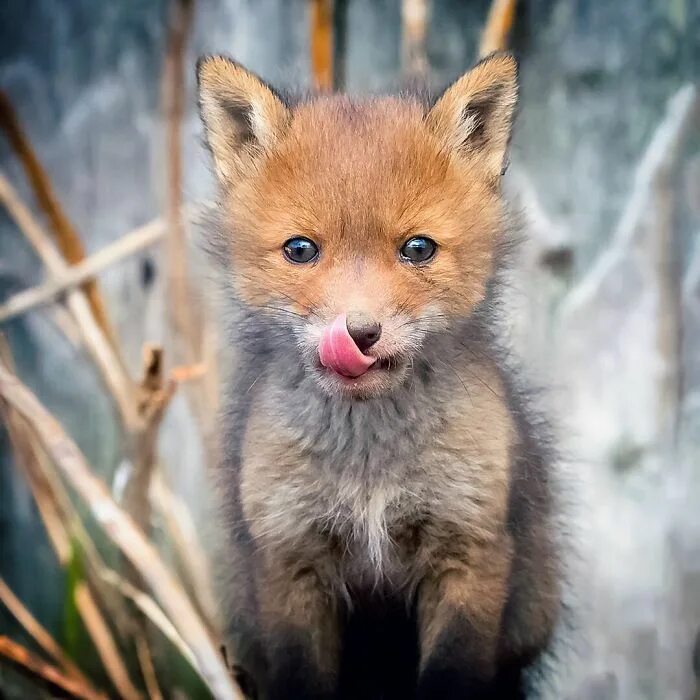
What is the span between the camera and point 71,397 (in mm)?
2172

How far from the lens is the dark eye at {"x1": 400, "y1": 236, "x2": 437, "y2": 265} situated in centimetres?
99

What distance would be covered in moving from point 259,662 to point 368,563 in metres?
0.25

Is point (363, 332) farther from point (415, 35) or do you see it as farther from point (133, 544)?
point (415, 35)

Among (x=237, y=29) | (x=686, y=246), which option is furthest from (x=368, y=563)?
(x=237, y=29)

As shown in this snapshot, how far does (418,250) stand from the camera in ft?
3.26

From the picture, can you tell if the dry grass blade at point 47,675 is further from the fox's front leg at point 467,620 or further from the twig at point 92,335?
the fox's front leg at point 467,620

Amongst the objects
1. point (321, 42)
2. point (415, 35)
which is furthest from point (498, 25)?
point (321, 42)

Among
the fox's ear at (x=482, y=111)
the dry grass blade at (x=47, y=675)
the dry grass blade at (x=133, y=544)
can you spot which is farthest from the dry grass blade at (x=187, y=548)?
the fox's ear at (x=482, y=111)

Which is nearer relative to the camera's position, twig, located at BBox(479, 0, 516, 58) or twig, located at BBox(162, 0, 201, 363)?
twig, located at BBox(479, 0, 516, 58)

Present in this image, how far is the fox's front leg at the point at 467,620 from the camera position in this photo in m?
1.10

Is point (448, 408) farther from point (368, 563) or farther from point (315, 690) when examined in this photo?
point (315, 690)

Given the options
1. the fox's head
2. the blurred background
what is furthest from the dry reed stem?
the fox's head

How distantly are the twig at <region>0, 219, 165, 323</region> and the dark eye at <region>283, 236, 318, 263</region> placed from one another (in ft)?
2.66

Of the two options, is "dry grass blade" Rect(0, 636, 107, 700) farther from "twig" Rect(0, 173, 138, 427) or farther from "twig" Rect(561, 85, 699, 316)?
"twig" Rect(561, 85, 699, 316)
